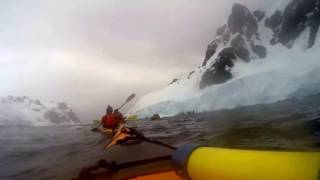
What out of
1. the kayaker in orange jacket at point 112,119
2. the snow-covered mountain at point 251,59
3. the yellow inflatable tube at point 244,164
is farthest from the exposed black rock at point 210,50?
the yellow inflatable tube at point 244,164

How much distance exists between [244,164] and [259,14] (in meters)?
3.96

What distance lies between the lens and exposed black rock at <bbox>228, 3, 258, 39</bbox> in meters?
5.06

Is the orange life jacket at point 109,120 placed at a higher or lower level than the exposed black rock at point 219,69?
lower

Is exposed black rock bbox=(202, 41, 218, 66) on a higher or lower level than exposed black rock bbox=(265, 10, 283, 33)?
lower

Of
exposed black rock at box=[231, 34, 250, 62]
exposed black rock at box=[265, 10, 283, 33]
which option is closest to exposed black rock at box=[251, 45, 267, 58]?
exposed black rock at box=[231, 34, 250, 62]

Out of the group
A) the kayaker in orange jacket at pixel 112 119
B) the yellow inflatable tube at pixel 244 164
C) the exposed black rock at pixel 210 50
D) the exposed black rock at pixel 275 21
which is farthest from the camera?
the kayaker in orange jacket at pixel 112 119

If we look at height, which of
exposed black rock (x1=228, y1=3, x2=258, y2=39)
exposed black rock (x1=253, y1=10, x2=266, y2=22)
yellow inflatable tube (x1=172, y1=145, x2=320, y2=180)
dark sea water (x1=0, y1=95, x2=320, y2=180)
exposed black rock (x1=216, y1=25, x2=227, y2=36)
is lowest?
yellow inflatable tube (x1=172, y1=145, x2=320, y2=180)

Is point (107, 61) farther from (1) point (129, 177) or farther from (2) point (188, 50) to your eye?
(1) point (129, 177)

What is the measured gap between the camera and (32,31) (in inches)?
224

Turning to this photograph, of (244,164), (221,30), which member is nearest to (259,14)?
(221,30)

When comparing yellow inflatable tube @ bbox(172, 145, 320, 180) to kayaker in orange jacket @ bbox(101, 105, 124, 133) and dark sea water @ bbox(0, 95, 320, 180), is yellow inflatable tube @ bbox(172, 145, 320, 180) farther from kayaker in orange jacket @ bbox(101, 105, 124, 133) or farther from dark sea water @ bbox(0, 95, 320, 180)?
kayaker in orange jacket @ bbox(101, 105, 124, 133)

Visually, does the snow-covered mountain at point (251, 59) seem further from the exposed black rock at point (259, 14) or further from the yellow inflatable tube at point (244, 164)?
the yellow inflatable tube at point (244, 164)

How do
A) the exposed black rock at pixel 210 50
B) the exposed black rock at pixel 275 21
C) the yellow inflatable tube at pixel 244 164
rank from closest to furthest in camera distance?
the yellow inflatable tube at pixel 244 164, the exposed black rock at pixel 210 50, the exposed black rock at pixel 275 21

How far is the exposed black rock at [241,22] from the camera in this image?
506 cm
